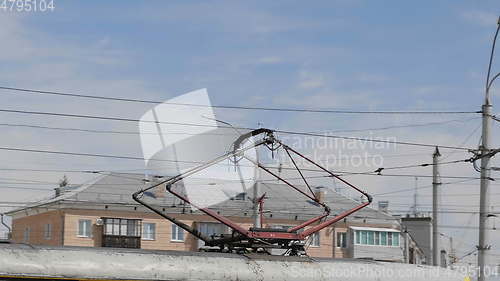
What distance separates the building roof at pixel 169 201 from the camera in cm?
7619

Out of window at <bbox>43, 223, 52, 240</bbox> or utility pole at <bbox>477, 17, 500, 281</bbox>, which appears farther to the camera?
window at <bbox>43, 223, 52, 240</bbox>

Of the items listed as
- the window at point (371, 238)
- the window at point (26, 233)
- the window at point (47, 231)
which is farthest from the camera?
the window at point (371, 238)

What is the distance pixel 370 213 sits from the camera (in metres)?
88.7

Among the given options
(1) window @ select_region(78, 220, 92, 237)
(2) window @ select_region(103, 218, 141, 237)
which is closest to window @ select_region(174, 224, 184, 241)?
(2) window @ select_region(103, 218, 141, 237)

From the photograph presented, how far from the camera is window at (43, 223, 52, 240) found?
73875 millimetres

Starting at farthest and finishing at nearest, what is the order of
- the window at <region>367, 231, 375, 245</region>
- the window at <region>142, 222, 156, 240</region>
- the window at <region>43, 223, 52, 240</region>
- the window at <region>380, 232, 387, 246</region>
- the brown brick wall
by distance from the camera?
the window at <region>380, 232, 387, 246</region>
the window at <region>367, 231, 375, 245</region>
the window at <region>142, 222, 156, 240</region>
the window at <region>43, 223, 52, 240</region>
the brown brick wall

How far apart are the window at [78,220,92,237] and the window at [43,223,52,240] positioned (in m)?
2.42

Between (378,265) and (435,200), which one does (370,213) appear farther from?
(378,265)

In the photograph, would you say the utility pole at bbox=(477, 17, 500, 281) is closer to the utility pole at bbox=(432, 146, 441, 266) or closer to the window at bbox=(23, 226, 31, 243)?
the utility pole at bbox=(432, 146, 441, 266)

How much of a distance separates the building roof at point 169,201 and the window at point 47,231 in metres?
1.83

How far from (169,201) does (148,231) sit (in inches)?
128

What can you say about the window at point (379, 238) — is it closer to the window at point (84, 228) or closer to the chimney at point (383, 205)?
the chimney at point (383, 205)

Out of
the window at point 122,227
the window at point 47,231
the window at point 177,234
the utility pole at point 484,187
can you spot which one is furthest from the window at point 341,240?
the utility pole at point 484,187

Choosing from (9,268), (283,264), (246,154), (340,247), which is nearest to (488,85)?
(246,154)
